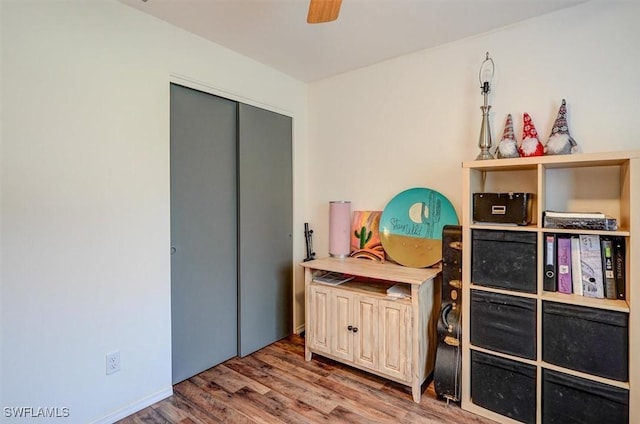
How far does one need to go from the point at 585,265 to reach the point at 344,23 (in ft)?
6.49

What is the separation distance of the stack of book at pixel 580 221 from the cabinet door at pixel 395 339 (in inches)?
36.6

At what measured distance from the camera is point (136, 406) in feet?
6.64

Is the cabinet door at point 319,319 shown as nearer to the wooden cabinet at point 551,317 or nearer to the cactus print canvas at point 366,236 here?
the cactus print canvas at point 366,236

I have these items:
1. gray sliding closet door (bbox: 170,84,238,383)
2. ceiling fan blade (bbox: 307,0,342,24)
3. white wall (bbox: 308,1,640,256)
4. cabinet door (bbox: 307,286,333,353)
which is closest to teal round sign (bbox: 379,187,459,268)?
white wall (bbox: 308,1,640,256)

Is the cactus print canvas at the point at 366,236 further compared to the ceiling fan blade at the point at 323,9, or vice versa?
the cactus print canvas at the point at 366,236

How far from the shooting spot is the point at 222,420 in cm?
193

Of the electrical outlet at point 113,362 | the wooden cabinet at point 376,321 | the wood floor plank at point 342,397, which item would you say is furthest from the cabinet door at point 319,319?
the electrical outlet at point 113,362

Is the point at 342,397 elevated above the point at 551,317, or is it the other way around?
the point at 551,317

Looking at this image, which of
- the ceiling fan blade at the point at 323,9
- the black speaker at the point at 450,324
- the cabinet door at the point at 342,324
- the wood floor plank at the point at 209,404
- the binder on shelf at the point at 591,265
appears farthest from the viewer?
the cabinet door at the point at 342,324

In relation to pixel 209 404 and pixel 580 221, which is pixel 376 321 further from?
pixel 580 221

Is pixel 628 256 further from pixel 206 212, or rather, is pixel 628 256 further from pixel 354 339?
pixel 206 212

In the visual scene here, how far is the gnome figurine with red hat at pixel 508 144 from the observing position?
2.03 metres

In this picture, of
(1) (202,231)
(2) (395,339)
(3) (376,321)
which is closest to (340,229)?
(3) (376,321)

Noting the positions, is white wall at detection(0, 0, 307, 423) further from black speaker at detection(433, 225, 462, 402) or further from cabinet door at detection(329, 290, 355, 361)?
black speaker at detection(433, 225, 462, 402)
